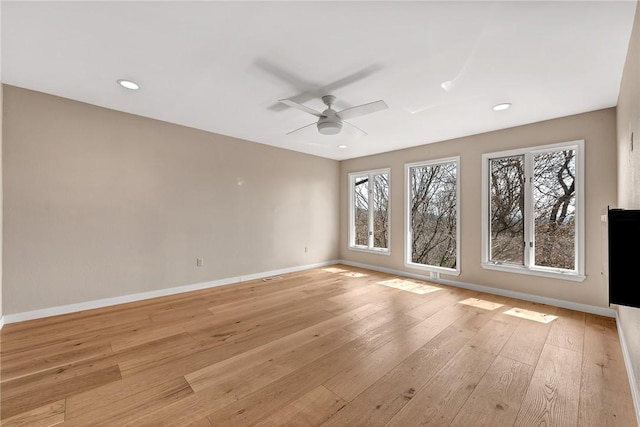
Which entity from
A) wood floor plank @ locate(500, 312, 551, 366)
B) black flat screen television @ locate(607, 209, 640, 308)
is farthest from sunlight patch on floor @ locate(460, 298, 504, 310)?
black flat screen television @ locate(607, 209, 640, 308)

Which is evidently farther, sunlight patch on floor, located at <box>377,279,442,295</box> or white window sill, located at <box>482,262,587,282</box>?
sunlight patch on floor, located at <box>377,279,442,295</box>

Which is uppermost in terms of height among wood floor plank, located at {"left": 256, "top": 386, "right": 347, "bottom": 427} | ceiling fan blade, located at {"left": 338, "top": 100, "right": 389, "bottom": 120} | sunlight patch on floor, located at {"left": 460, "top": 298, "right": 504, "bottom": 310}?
ceiling fan blade, located at {"left": 338, "top": 100, "right": 389, "bottom": 120}

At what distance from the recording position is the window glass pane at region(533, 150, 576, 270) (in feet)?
11.4

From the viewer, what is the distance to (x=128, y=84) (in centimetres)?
275

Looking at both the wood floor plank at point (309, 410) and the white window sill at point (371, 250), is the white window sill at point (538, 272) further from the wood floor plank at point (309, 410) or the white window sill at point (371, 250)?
the wood floor plank at point (309, 410)

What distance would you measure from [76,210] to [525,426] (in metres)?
4.64

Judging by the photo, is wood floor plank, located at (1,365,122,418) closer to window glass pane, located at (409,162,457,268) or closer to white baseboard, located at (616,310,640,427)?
white baseboard, located at (616,310,640,427)

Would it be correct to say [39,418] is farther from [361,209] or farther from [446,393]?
[361,209]

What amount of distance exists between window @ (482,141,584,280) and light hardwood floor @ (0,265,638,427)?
656 millimetres

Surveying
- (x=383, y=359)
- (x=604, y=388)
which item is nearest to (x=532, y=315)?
(x=604, y=388)

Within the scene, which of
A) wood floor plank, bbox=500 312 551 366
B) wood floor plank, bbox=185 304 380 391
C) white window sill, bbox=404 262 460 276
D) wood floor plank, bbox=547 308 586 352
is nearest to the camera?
wood floor plank, bbox=185 304 380 391

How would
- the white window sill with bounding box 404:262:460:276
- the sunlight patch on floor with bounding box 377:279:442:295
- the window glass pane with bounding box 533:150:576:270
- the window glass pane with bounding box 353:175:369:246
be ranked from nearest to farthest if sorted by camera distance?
the window glass pane with bounding box 533:150:576:270 → the sunlight patch on floor with bounding box 377:279:442:295 → the white window sill with bounding box 404:262:460:276 → the window glass pane with bounding box 353:175:369:246

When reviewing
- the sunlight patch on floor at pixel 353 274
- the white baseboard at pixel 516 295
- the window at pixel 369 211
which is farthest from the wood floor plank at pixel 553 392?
the window at pixel 369 211

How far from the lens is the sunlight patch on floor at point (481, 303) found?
3.42 m
